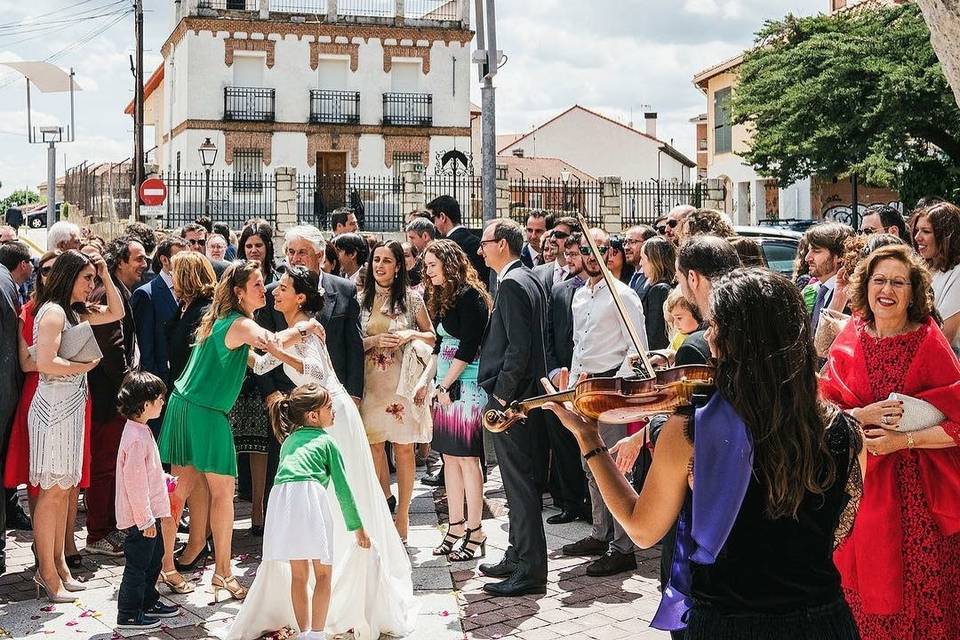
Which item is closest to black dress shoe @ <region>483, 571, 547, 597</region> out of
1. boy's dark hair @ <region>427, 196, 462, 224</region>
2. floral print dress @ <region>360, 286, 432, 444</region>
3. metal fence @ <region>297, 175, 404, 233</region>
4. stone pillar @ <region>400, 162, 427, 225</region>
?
floral print dress @ <region>360, 286, 432, 444</region>

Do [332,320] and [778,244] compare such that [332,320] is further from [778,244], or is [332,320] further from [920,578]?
[778,244]

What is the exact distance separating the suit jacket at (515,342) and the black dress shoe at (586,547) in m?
1.26

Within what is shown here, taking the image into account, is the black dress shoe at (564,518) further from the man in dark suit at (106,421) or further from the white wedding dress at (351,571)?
the man in dark suit at (106,421)

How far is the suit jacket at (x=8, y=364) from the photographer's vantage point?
6.62m

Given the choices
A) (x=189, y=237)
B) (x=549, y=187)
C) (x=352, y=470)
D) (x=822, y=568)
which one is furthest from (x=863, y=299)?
(x=549, y=187)

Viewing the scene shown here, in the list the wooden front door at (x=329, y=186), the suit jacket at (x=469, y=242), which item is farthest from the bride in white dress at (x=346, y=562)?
the wooden front door at (x=329, y=186)

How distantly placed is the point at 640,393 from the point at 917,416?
7.26 feet

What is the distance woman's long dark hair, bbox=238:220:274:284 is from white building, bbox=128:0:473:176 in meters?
37.7

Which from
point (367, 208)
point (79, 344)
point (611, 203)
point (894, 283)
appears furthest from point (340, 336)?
point (367, 208)

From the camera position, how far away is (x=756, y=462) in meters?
2.85

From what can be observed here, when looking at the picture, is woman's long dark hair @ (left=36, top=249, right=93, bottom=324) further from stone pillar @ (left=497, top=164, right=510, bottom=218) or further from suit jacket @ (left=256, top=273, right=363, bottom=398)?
stone pillar @ (left=497, top=164, right=510, bottom=218)

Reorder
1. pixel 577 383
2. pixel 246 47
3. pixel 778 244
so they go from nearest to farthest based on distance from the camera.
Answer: pixel 577 383 → pixel 778 244 → pixel 246 47

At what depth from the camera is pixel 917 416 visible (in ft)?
15.3

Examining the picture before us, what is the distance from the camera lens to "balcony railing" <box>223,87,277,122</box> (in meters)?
45.0
